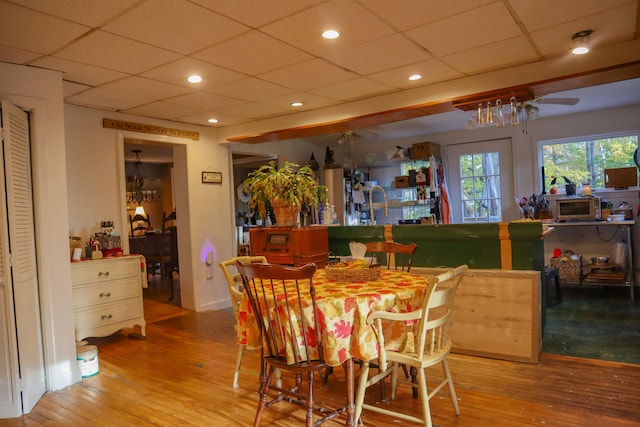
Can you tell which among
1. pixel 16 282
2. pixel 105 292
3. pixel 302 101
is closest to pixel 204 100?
pixel 302 101

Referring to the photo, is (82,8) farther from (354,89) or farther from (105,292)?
(105,292)

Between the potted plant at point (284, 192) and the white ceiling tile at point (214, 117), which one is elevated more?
the white ceiling tile at point (214, 117)

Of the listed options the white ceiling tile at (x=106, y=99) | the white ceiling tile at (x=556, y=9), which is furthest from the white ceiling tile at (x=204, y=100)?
the white ceiling tile at (x=556, y=9)

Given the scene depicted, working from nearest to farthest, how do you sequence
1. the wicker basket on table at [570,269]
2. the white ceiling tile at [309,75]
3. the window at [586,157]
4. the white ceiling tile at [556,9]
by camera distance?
the white ceiling tile at [556,9]
the white ceiling tile at [309,75]
the wicker basket on table at [570,269]
the window at [586,157]

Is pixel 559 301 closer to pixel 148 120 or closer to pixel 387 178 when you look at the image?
pixel 387 178

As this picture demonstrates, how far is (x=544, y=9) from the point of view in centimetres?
257

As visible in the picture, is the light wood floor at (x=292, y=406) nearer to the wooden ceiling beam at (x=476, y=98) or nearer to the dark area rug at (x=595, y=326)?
the dark area rug at (x=595, y=326)

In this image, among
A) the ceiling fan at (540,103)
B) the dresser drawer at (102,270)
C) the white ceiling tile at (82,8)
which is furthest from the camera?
the ceiling fan at (540,103)

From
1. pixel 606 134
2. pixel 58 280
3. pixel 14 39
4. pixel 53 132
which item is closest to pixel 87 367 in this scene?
pixel 58 280

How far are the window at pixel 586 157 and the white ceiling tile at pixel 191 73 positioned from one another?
473 cm

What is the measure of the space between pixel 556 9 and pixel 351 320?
2084 millimetres

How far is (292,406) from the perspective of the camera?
2.71 meters

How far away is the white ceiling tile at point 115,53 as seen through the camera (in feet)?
9.18

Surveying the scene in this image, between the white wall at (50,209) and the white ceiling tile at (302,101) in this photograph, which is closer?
the white wall at (50,209)
